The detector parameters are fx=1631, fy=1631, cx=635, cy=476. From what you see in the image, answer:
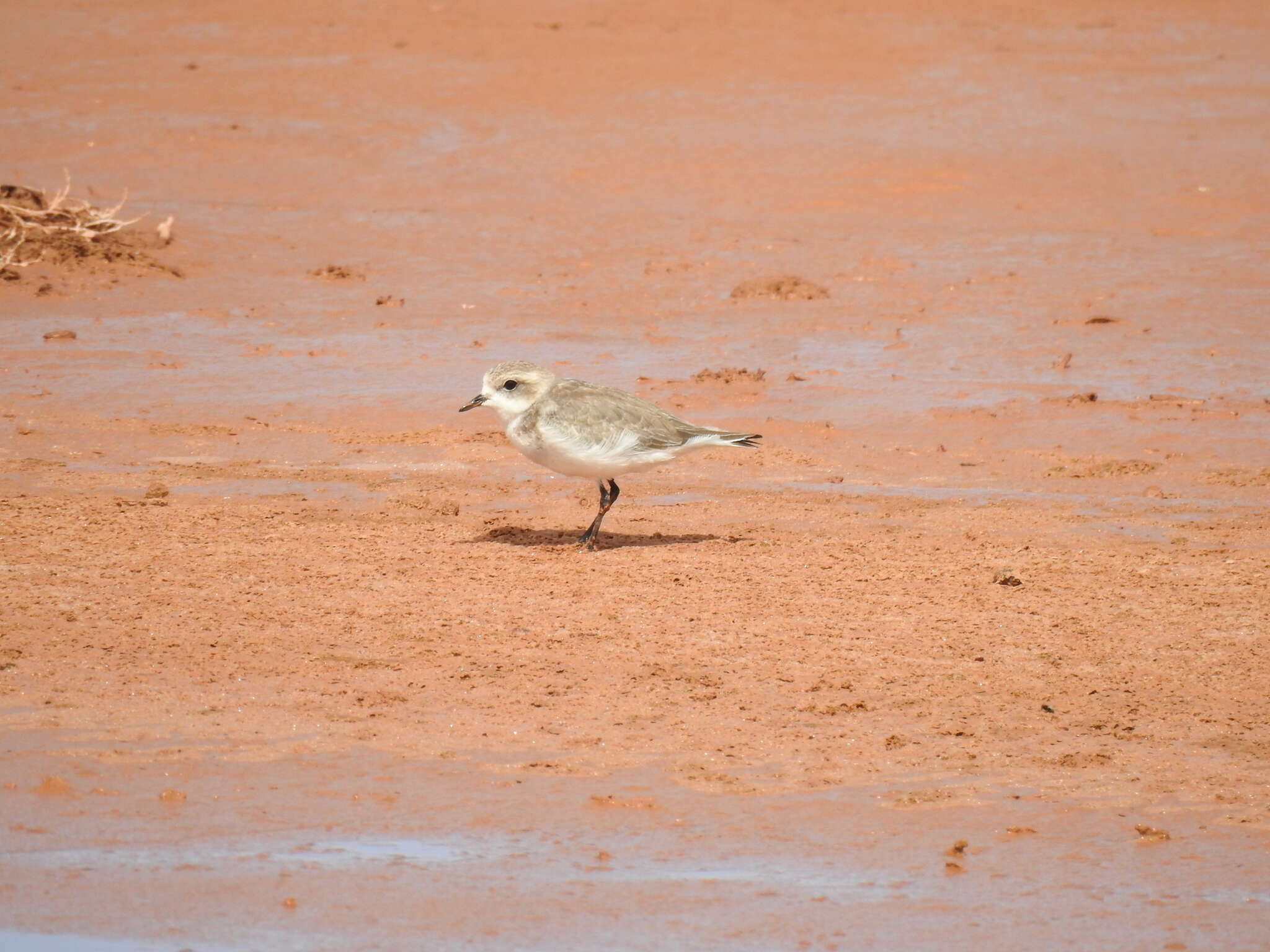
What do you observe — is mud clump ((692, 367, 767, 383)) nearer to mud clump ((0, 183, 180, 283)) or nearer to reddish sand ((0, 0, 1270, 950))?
reddish sand ((0, 0, 1270, 950))

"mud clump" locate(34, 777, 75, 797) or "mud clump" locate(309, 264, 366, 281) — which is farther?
"mud clump" locate(309, 264, 366, 281)

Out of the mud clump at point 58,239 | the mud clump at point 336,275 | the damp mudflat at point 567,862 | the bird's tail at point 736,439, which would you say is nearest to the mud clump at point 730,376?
the bird's tail at point 736,439

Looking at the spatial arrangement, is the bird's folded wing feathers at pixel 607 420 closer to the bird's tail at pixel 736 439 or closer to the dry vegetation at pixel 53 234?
the bird's tail at pixel 736 439

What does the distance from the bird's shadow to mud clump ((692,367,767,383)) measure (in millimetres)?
3430

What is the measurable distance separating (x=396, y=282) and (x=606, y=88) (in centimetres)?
788

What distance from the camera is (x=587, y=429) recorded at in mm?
8125

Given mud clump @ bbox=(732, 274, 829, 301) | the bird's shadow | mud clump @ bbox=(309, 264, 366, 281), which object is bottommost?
the bird's shadow

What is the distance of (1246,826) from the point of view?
5.05 meters

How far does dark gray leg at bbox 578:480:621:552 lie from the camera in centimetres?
826

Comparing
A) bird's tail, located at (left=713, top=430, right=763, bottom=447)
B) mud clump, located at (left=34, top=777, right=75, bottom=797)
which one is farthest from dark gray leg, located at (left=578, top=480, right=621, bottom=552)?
mud clump, located at (left=34, top=777, right=75, bottom=797)

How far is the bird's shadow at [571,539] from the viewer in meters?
8.39

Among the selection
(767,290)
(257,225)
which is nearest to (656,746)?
(767,290)

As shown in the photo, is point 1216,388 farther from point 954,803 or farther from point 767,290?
point 954,803

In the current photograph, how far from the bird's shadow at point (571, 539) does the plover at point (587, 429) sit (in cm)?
11
